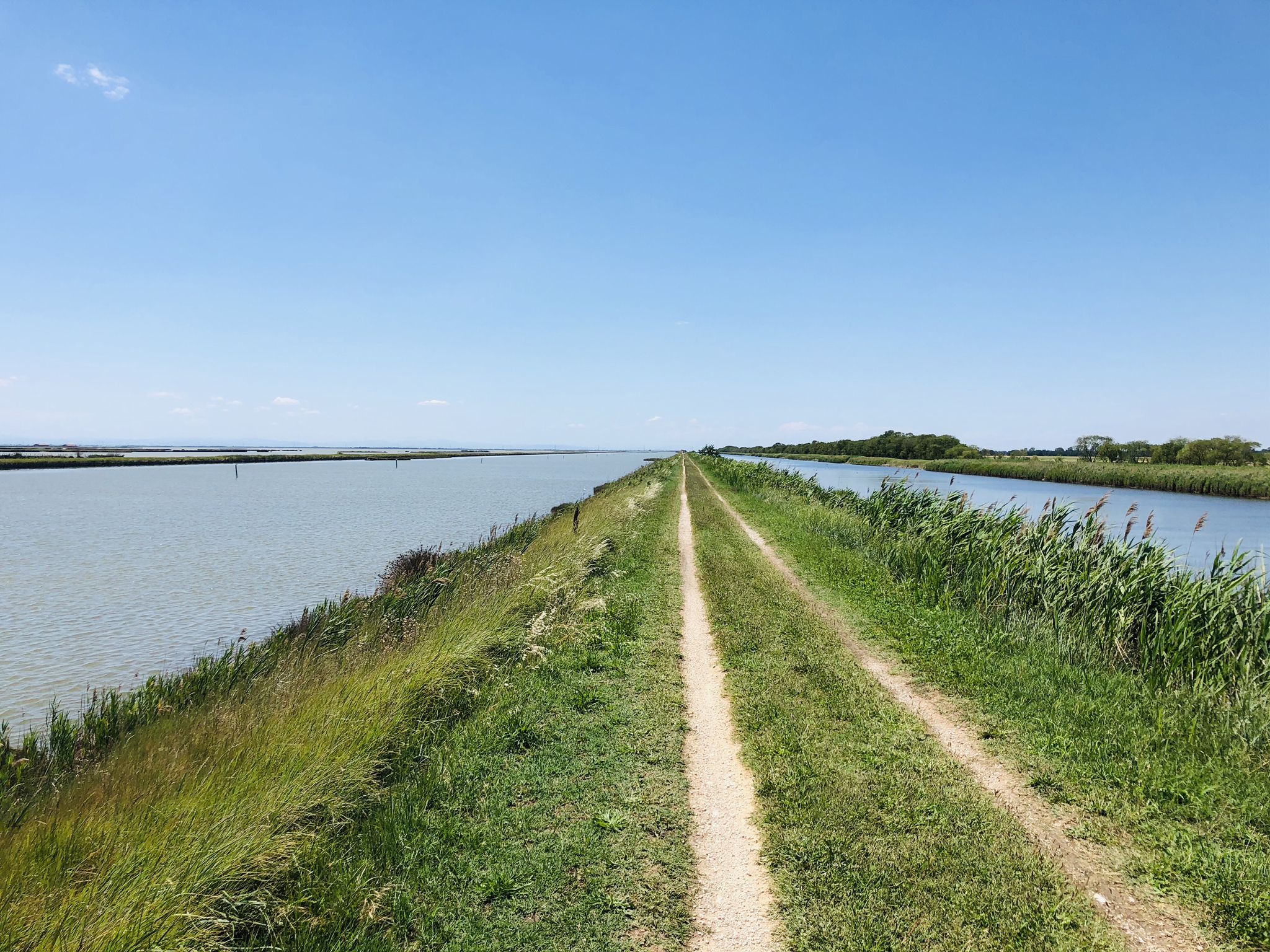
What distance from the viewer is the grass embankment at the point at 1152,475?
55125mm

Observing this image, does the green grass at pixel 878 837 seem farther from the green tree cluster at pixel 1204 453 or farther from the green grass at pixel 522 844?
the green tree cluster at pixel 1204 453

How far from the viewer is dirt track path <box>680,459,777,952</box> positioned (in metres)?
4.18

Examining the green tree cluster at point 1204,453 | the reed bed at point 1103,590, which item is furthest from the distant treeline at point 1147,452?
the reed bed at point 1103,590

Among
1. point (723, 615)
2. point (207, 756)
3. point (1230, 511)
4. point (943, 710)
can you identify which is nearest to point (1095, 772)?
point (943, 710)

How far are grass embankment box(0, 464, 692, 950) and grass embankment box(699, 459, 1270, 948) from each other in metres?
3.90

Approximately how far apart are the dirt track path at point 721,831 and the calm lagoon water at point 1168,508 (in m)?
10.5

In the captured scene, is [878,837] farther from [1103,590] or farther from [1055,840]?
[1103,590]

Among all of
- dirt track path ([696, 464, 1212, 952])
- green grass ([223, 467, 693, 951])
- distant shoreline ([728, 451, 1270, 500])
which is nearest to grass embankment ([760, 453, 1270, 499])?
distant shoreline ([728, 451, 1270, 500])

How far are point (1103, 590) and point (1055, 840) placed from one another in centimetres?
773

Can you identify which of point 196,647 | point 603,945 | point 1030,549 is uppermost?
point 1030,549

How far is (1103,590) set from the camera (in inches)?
427

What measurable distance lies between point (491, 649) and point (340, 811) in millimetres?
4389

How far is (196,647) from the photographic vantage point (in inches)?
570

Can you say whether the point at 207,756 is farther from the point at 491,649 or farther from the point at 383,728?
the point at 491,649
